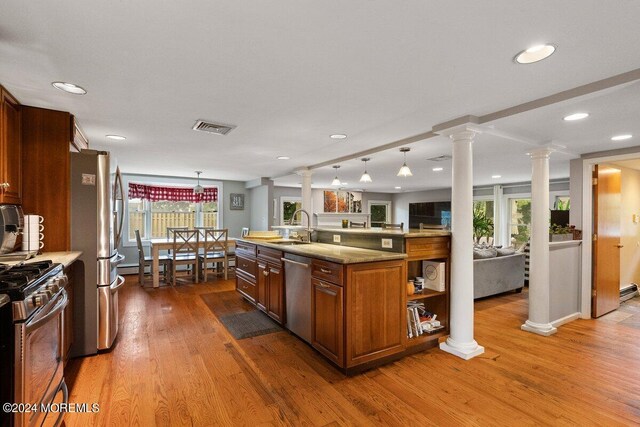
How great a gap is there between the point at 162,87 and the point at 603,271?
218 inches

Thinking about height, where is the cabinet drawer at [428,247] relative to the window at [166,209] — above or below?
below

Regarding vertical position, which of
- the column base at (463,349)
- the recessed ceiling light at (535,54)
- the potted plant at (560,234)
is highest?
the recessed ceiling light at (535,54)

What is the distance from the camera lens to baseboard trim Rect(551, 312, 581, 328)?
12.3 ft

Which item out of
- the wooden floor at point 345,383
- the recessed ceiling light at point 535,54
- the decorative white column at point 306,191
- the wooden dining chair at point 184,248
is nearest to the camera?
the recessed ceiling light at point 535,54

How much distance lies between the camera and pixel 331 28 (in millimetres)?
1525

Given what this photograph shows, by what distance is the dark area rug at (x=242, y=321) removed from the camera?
3373 millimetres

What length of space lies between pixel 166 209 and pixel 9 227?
17.7 ft

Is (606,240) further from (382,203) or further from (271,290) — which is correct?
(382,203)

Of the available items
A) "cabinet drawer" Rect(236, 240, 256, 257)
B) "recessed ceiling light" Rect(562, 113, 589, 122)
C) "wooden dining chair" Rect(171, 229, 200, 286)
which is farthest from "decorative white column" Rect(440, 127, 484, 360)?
"wooden dining chair" Rect(171, 229, 200, 286)

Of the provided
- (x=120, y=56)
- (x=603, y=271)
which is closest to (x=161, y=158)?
(x=120, y=56)

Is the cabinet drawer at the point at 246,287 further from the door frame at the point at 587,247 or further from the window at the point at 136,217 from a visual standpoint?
the door frame at the point at 587,247

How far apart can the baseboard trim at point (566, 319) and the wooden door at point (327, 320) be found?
2.90m

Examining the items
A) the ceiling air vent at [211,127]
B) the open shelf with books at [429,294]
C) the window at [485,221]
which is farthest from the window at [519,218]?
the ceiling air vent at [211,127]

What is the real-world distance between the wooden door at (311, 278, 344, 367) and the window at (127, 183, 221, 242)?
5.81 m
